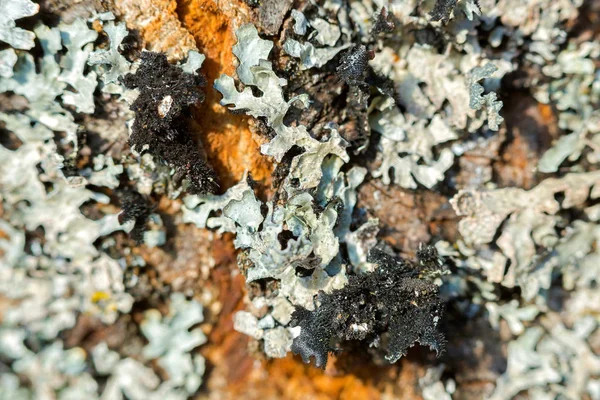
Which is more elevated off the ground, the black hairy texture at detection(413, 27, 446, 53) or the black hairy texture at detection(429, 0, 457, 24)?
the black hairy texture at detection(429, 0, 457, 24)

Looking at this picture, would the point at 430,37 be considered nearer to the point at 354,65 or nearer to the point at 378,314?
the point at 354,65

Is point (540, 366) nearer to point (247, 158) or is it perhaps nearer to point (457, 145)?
point (457, 145)

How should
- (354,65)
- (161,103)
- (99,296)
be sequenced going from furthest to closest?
(99,296), (354,65), (161,103)

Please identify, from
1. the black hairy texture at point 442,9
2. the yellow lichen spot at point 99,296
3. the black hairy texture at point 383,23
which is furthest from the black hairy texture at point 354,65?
the yellow lichen spot at point 99,296

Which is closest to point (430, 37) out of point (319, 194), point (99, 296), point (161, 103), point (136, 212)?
point (319, 194)

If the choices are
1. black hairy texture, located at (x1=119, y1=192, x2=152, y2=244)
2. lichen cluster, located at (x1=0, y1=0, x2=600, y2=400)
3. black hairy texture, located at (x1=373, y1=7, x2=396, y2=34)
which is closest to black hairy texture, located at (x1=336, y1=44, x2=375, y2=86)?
lichen cluster, located at (x1=0, y1=0, x2=600, y2=400)

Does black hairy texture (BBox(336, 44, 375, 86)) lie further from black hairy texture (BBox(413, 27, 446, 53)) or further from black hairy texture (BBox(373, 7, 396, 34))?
black hairy texture (BBox(413, 27, 446, 53))

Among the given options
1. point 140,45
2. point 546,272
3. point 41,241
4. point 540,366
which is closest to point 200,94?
point 140,45
